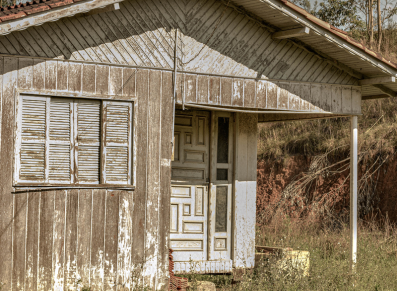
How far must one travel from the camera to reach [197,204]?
8.92 metres

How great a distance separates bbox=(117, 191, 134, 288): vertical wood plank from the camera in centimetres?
702

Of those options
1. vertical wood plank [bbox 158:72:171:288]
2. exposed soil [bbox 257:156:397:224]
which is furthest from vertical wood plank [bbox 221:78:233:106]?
exposed soil [bbox 257:156:397:224]

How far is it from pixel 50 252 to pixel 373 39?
16.4m

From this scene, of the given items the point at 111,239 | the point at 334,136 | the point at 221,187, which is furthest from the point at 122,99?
the point at 334,136

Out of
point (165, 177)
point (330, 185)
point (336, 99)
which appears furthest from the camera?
point (330, 185)

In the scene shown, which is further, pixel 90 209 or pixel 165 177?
pixel 165 177

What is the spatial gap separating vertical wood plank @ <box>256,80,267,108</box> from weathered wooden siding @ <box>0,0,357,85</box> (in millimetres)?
145

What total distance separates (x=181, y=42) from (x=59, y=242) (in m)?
3.40

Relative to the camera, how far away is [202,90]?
7.59 meters

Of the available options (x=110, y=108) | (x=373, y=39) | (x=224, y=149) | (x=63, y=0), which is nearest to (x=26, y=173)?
(x=110, y=108)

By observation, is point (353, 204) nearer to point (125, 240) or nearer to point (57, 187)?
point (125, 240)

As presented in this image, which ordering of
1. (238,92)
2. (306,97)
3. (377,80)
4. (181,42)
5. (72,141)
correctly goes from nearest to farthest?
(72,141) < (181,42) < (238,92) < (306,97) < (377,80)

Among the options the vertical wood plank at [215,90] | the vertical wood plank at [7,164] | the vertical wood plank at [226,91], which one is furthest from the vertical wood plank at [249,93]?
the vertical wood plank at [7,164]

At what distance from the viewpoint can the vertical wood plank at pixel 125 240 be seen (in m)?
Result: 7.02
